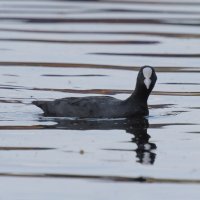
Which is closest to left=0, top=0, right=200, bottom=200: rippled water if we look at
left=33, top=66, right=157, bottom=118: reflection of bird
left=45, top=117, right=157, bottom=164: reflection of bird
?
left=45, top=117, right=157, bottom=164: reflection of bird

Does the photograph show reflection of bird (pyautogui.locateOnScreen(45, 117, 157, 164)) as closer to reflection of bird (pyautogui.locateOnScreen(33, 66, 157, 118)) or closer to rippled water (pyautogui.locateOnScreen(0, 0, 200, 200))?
rippled water (pyautogui.locateOnScreen(0, 0, 200, 200))

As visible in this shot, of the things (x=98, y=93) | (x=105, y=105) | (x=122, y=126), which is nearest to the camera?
(x=122, y=126)

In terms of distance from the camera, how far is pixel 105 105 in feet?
48.0

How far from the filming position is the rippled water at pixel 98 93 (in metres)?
10.6

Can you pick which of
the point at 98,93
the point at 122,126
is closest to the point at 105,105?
the point at 122,126

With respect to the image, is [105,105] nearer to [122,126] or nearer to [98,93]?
[122,126]

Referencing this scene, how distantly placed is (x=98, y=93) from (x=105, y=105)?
2.35m

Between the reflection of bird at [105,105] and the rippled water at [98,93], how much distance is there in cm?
19

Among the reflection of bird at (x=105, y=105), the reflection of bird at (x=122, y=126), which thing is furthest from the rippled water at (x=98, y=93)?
the reflection of bird at (x=105, y=105)

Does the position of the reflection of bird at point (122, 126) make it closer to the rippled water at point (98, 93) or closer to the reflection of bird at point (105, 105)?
the rippled water at point (98, 93)

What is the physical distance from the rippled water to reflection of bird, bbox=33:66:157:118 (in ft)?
0.63

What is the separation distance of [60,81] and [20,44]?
4.73 m

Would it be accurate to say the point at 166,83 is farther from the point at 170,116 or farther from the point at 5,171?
the point at 5,171

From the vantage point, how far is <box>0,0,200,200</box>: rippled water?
10562 millimetres
